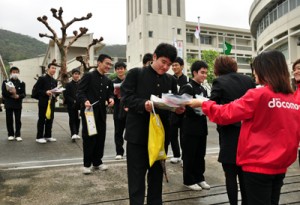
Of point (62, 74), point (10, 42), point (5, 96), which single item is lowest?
point (5, 96)

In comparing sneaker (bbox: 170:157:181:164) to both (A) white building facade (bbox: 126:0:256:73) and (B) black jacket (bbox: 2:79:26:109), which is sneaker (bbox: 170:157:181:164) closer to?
(B) black jacket (bbox: 2:79:26:109)

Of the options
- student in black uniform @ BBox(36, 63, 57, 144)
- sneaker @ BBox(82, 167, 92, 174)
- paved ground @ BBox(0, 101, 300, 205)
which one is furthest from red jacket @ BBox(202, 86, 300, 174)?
student in black uniform @ BBox(36, 63, 57, 144)

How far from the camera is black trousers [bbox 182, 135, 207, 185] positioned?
169 inches

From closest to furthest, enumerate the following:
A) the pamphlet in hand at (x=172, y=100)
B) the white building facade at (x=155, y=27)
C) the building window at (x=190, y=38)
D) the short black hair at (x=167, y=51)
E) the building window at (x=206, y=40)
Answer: the pamphlet in hand at (x=172, y=100), the short black hair at (x=167, y=51), the white building facade at (x=155, y=27), the building window at (x=190, y=38), the building window at (x=206, y=40)

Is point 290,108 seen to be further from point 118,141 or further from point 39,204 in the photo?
point 118,141

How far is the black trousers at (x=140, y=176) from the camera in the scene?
309 centimetres

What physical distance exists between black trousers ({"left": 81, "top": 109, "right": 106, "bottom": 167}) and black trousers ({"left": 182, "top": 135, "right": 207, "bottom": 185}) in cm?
161

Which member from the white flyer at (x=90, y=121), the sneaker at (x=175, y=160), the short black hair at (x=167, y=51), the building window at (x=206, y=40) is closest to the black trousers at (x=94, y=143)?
the white flyer at (x=90, y=121)

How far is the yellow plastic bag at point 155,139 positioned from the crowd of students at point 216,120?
0.15 metres

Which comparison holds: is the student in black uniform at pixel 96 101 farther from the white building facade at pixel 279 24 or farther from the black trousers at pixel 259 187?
the white building facade at pixel 279 24

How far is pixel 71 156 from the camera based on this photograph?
6.21m

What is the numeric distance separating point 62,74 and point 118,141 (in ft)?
54.6

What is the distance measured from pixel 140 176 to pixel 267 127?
144 centimetres

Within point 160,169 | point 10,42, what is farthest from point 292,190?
point 10,42
